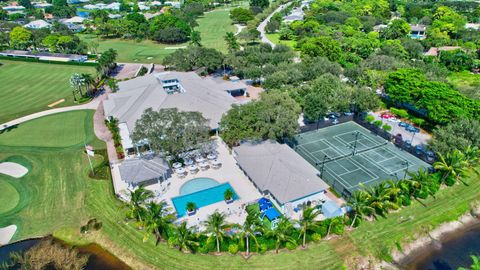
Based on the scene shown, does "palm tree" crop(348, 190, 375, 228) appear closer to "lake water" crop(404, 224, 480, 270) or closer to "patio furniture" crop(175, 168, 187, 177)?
"lake water" crop(404, 224, 480, 270)

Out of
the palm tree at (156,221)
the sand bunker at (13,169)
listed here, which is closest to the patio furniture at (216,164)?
the palm tree at (156,221)

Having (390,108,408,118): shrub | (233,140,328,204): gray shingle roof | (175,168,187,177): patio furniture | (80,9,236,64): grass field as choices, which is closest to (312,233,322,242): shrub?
(233,140,328,204): gray shingle roof

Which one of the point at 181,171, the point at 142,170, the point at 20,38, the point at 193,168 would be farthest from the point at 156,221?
the point at 20,38

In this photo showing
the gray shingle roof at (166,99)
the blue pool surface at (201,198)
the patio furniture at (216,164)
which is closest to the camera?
the blue pool surface at (201,198)

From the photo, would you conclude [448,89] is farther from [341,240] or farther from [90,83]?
[90,83]

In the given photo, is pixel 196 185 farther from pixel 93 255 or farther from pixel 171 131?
pixel 93 255

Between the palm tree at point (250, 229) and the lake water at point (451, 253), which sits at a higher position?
the palm tree at point (250, 229)

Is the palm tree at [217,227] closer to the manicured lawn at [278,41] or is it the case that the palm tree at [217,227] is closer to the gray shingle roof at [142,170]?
the gray shingle roof at [142,170]
